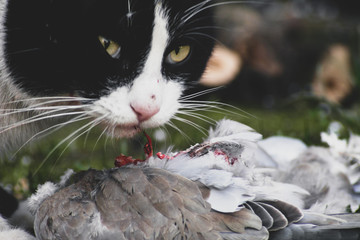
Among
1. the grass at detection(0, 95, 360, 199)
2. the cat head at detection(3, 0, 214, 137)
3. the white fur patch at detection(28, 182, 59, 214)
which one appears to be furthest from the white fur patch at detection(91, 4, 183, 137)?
the white fur patch at detection(28, 182, 59, 214)

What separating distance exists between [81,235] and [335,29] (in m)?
3.69

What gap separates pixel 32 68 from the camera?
1.22 m

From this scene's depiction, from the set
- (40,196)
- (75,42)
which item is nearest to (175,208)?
(40,196)

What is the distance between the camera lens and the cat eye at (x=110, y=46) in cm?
114

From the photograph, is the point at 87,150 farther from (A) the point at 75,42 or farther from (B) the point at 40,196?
(B) the point at 40,196

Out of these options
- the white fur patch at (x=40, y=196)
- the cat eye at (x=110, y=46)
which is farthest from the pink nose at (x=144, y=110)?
the white fur patch at (x=40, y=196)

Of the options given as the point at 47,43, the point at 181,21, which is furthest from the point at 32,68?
the point at 181,21

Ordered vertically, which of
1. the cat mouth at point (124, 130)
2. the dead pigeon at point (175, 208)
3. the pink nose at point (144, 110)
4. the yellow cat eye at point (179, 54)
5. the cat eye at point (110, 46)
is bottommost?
the dead pigeon at point (175, 208)

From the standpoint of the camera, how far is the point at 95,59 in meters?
1.15

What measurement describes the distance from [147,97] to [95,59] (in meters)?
0.17

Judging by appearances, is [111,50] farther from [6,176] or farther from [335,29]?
[335,29]

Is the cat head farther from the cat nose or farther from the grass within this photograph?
the grass

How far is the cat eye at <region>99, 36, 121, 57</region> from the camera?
1.14 m

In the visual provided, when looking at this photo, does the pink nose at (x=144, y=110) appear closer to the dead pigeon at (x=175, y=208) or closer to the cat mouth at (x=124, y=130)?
the cat mouth at (x=124, y=130)
